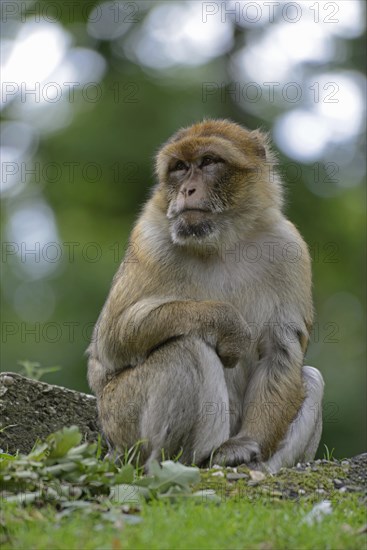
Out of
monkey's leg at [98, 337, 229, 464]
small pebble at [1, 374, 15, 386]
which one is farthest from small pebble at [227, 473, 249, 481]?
small pebble at [1, 374, 15, 386]

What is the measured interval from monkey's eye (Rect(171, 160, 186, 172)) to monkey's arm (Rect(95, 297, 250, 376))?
1.13 meters

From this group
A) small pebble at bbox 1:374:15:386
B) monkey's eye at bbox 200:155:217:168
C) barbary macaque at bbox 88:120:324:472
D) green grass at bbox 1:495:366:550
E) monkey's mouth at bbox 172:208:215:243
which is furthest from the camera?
small pebble at bbox 1:374:15:386

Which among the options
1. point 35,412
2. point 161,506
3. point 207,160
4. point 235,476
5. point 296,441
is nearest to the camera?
point 161,506

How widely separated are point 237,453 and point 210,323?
100 cm

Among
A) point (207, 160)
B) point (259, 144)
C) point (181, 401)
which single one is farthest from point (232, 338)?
point (259, 144)

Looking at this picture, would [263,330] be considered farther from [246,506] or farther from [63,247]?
[63,247]

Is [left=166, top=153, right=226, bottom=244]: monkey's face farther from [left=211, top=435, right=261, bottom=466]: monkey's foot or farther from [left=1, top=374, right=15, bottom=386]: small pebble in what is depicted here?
[left=1, top=374, right=15, bottom=386]: small pebble

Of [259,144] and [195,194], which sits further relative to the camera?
[259,144]

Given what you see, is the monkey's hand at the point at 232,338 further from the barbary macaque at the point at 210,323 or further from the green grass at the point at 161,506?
the green grass at the point at 161,506

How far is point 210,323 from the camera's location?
8.48 meters

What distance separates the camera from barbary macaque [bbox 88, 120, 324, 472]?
27.8 ft

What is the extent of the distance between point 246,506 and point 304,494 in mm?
824

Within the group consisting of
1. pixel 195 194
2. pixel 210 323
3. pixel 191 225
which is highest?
pixel 195 194

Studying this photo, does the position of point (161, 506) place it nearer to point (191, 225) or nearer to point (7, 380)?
point (191, 225)
